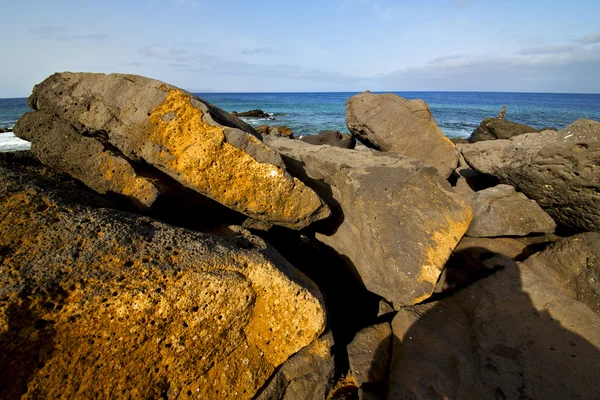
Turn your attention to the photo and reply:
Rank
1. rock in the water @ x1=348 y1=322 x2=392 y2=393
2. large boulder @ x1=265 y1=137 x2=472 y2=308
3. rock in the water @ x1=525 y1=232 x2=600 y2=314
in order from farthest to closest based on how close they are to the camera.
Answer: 1. rock in the water @ x1=525 y1=232 x2=600 y2=314
2. large boulder @ x1=265 y1=137 x2=472 y2=308
3. rock in the water @ x1=348 y1=322 x2=392 y2=393

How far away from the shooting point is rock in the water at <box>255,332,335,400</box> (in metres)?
2.26

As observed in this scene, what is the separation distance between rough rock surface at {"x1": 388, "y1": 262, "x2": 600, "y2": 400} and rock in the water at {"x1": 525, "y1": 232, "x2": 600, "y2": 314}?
0.44 meters

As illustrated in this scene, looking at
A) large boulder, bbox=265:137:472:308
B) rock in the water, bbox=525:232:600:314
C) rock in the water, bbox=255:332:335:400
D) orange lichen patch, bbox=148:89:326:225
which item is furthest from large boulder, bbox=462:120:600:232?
rock in the water, bbox=255:332:335:400

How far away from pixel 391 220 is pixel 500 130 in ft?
42.1

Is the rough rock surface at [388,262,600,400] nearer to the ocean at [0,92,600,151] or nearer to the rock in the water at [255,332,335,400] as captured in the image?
the rock in the water at [255,332,335,400]

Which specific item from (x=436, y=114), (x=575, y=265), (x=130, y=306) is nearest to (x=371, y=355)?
(x=130, y=306)

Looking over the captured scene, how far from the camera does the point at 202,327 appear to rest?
80.7 inches

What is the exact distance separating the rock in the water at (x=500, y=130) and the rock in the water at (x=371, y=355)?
13.0 m

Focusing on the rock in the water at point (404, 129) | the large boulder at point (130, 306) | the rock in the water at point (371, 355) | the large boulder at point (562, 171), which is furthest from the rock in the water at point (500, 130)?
the large boulder at point (130, 306)

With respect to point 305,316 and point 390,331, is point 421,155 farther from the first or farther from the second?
point 305,316

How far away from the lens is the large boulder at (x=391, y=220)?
3.16 metres

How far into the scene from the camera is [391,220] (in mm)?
3406

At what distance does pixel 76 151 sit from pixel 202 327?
8.32ft

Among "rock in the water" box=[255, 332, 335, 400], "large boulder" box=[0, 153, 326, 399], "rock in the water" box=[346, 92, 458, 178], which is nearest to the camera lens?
"large boulder" box=[0, 153, 326, 399]
